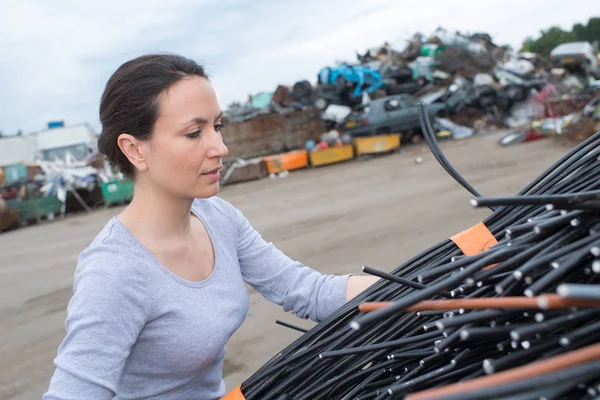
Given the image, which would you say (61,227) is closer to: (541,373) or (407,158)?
(407,158)

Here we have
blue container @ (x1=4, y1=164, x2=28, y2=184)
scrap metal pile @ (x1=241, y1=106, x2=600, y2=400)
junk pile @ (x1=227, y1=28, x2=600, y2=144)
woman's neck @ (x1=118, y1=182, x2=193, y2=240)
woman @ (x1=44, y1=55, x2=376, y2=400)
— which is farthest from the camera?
junk pile @ (x1=227, y1=28, x2=600, y2=144)

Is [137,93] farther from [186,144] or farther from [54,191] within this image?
[54,191]

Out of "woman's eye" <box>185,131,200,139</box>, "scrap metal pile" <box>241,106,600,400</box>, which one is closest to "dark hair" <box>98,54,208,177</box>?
"woman's eye" <box>185,131,200,139</box>

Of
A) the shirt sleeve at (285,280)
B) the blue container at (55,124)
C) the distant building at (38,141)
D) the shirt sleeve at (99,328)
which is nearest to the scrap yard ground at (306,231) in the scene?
the shirt sleeve at (285,280)

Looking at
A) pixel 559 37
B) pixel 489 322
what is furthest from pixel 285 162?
pixel 559 37

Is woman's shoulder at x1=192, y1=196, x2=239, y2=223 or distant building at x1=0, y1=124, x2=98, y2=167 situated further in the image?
distant building at x1=0, y1=124, x2=98, y2=167

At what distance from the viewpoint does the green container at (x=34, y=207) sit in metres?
13.2

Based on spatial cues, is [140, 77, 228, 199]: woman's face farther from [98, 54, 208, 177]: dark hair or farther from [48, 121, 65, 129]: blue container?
[48, 121, 65, 129]: blue container

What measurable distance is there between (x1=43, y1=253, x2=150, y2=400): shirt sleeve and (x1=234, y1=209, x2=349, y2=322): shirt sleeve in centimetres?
54

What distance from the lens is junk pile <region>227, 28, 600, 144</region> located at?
15.1 meters

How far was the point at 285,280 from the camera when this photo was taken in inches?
76.4

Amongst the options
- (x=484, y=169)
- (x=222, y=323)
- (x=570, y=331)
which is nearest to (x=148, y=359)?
(x=222, y=323)

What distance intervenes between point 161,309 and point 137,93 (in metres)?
0.63

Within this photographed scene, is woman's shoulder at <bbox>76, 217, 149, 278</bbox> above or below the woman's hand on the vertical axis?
above
